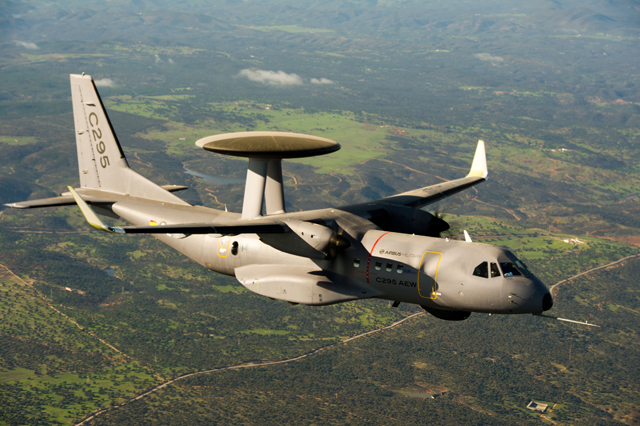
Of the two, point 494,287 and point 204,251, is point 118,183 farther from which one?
point 494,287

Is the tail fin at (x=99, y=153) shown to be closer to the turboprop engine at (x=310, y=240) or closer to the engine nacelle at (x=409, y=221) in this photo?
the turboprop engine at (x=310, y=240)

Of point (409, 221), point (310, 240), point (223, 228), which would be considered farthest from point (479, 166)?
point (223, 228)

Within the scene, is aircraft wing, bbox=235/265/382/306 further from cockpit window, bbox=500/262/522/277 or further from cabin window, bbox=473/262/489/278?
cockpit window, bbox=500/262/522/277

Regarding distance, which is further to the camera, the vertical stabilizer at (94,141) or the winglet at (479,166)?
the winglet at (479,166)

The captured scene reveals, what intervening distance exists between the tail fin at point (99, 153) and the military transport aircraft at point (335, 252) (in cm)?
446

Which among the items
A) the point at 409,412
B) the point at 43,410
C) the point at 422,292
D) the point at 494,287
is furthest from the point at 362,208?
the point at 43,410

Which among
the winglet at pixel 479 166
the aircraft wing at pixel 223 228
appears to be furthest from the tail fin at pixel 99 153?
the winglet at pixel 479 166

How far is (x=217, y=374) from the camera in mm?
199750

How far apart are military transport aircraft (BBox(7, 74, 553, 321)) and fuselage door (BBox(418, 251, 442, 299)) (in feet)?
0.18

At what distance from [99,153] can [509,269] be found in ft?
100

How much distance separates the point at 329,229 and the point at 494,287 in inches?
362

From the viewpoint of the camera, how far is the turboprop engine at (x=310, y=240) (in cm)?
3155

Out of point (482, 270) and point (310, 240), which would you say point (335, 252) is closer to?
point (310, 240)

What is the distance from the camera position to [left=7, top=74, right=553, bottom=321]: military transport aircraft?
30.8 m
